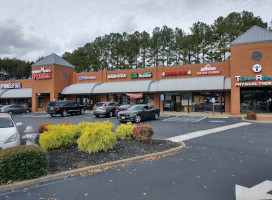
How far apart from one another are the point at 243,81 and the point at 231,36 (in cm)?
1985

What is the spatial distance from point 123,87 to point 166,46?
21.6 metres

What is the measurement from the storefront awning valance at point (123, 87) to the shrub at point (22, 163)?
22718 mm

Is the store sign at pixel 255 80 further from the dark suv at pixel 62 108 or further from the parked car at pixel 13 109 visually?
the parked car at pixel 13 109

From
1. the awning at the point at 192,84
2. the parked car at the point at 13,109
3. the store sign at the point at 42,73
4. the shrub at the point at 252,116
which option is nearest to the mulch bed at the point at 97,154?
the shrub at the point at 252,116

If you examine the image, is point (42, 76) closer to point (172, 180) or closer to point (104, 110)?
point (104, 110)

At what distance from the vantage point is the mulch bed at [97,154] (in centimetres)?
595

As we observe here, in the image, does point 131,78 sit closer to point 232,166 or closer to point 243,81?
point 243,81

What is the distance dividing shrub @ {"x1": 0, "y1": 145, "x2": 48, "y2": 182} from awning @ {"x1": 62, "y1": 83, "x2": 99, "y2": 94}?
2653 cm

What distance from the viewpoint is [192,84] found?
25.1 metres

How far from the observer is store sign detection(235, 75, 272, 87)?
21.0m

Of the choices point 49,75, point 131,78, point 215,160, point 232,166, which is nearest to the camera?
point 232,166

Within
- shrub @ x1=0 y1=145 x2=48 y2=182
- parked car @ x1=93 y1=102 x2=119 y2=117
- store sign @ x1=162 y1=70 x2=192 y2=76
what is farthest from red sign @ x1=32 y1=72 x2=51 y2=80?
shrub @ x1=0 y1=145 x2=48 y2=182

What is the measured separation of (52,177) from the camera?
515 cm

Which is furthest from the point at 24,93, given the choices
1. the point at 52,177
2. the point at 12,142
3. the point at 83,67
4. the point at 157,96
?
the point at 52,177
